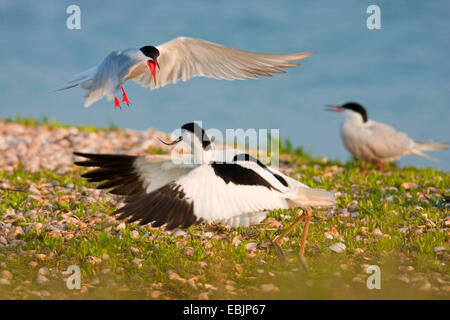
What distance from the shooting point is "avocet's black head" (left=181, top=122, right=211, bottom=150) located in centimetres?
678

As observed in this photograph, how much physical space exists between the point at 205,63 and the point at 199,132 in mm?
1469

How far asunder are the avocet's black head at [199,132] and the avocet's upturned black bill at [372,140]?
7.37m

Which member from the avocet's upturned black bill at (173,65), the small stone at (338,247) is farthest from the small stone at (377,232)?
the avocet's upturned black bill at (173,65)

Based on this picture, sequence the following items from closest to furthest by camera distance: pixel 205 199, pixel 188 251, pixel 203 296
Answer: pixel 205 199 < pixel 203 296 < pixel 188 251

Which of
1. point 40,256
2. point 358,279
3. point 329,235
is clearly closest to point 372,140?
point 329,235

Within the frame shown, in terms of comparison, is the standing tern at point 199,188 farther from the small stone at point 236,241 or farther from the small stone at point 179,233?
the small stone at point 179,233

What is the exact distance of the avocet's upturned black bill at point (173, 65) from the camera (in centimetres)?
672

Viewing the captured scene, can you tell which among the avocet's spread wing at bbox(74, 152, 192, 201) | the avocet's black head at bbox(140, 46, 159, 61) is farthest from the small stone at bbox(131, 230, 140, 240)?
the avocet's black head at bbox(140, 46, 159, 61)

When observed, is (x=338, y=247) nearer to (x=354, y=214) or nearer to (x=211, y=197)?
(x=354, y=214)

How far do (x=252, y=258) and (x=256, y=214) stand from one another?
0.58m

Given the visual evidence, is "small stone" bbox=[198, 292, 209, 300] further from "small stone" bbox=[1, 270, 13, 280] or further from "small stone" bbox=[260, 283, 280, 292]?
"small stone" bbox=[1, 270, 13, 280]

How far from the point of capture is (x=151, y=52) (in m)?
7.48

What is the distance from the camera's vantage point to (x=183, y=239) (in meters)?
7.73

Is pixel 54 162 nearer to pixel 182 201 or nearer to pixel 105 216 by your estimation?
pixel 105 216
